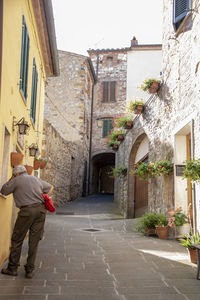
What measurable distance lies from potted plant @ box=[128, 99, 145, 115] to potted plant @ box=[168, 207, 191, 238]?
161 inches

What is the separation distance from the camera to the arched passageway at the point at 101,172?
2450 centimetres

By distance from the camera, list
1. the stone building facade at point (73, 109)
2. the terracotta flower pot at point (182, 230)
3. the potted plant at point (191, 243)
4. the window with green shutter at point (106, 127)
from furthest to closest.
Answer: the window with green shutter at point (106, 127) < the stone building facade at point (73, 109) < the terracotta flower pot at point (182, 230) < the potted plant at point (191, 243)

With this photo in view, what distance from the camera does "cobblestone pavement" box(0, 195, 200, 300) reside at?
3.65 meters

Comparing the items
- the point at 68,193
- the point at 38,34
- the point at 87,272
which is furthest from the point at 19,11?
the point at 68,193

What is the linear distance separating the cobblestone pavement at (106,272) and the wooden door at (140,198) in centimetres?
468

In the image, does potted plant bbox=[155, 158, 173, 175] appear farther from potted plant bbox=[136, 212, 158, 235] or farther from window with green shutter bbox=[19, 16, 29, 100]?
window with green shutter bbox=[19, 16, 29, 100]

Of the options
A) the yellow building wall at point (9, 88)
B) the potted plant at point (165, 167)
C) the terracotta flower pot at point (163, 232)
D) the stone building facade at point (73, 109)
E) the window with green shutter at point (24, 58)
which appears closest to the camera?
the yellow building wall at point (9, 88)

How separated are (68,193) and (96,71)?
10166 millimetres

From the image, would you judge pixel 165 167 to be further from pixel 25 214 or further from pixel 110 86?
pixel 110 86

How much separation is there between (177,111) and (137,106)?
319 cm

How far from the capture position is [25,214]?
14.3 feet

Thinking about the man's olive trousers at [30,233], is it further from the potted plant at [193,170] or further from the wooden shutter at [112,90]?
the wooden shutter at [112,90]

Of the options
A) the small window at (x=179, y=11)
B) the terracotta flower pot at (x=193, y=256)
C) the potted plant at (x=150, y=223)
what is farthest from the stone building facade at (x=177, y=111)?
the terracotta flower pot at (x=193, y=256)

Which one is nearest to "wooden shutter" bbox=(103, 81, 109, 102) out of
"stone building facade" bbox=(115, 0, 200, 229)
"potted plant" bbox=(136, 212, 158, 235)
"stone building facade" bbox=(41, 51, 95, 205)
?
"stone building facade" bbox=(41, 51, 95, 205)
